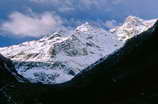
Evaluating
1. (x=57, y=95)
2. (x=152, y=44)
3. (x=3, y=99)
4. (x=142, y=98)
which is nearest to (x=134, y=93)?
(x=142, y=98)

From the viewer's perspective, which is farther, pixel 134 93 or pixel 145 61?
pixel 145 61

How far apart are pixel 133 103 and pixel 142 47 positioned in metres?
66.1

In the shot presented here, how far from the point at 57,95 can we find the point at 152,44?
47520mm

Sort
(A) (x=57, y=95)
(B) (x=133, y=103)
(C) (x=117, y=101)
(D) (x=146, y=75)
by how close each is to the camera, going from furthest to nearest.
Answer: (A) (x=57, y=95), (D) (x=146, y=75), (C) (x=117, y=101), (B) (x=133, y=103)

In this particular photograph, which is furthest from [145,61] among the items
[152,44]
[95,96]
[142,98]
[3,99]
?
[3,99]

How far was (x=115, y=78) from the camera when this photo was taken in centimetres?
18300

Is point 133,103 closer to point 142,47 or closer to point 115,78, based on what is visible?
point 115,78

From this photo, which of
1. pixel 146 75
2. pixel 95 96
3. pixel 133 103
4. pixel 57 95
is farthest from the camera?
pixel 57 95

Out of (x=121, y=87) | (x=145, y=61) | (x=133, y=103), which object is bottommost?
(x=133, y=103)

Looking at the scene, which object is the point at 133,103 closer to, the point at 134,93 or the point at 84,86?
the point at 134,93

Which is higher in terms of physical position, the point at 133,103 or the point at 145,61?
the point at 145,61

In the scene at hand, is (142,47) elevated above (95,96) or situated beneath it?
elevated above

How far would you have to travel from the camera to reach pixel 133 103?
137125mm

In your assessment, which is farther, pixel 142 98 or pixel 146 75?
pixel 146 75
